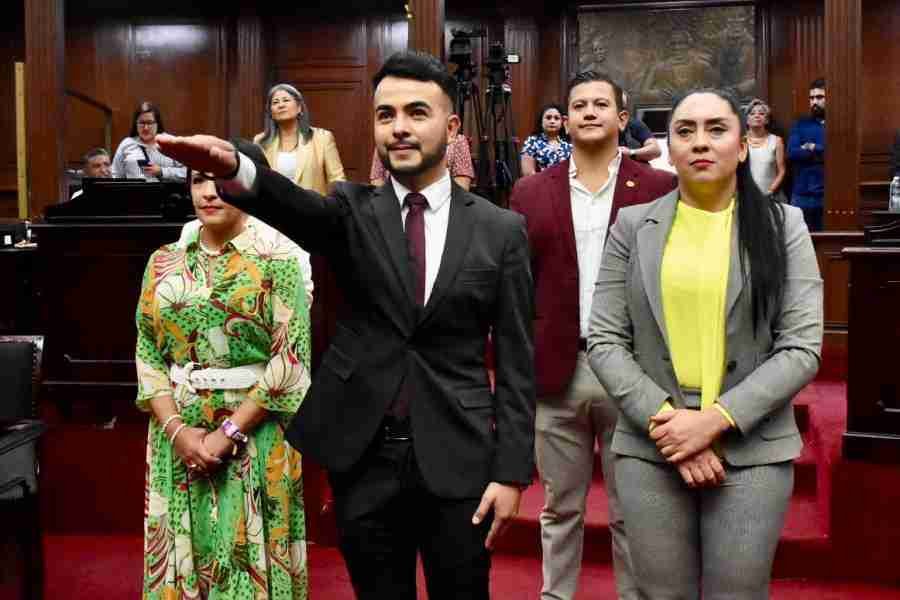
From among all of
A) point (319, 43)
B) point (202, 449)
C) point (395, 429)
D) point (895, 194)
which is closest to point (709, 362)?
point (395, 429)

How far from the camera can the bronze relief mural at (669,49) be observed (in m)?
9.24

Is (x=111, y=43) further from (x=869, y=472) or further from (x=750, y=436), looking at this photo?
(x=750, y=436)

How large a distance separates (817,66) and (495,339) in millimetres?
8008

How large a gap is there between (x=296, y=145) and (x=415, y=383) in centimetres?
377

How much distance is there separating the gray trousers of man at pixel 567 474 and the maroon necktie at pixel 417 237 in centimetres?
107

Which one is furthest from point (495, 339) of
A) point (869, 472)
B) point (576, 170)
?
point (869, 472)

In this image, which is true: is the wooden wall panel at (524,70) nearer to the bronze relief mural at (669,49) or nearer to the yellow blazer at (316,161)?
the bronze relief mural at (669,49)

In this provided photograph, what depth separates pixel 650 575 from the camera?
2.07m

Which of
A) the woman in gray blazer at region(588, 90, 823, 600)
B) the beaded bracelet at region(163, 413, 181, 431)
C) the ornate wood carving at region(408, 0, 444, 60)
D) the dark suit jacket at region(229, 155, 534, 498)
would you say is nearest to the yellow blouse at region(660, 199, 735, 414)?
the woman in gray blazer at region(588, 90, 823, 600)

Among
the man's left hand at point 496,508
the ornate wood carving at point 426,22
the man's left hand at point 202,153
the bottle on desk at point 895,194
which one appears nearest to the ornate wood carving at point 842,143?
the bottle on desk at point 895,194

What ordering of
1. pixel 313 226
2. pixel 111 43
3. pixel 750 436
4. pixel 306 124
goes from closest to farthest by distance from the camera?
pixel 313 226 → pixel 750 436 → pixel 306 124 → pixel 111 43

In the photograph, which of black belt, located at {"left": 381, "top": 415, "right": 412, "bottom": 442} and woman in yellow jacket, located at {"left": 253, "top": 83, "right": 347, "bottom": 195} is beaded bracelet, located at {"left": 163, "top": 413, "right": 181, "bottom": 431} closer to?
black belt, located at {"left": 381, "top": 415, "right": 412, "bottom": 442}

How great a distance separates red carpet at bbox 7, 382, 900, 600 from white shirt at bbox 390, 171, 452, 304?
5.99 feet

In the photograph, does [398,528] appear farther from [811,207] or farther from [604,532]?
[811,207]
